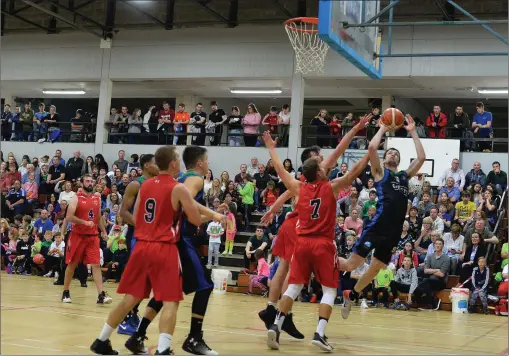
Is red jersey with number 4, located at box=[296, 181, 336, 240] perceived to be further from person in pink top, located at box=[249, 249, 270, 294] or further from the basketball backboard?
person in pink top, located at box=[249, 249, 270, 294]

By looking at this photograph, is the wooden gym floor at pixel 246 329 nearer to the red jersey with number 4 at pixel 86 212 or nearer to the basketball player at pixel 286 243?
the basketball player at pixel 286 243

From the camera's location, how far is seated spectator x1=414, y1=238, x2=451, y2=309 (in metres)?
15.4

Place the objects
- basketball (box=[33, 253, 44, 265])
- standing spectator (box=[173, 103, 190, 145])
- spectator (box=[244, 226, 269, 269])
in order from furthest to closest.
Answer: standing spectator (box=[173, 103, 190, 145])
basketball (box=[33, 253, 44, 265])
spectator (box=[244, 226, 269, 269])

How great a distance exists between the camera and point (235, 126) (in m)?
24.0

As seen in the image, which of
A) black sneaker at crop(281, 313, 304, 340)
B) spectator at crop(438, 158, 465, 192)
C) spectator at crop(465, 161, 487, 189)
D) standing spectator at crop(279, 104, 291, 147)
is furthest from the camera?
standing spectator at crop(279, 104, 291, 147)

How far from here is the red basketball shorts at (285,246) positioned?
859 centimetres

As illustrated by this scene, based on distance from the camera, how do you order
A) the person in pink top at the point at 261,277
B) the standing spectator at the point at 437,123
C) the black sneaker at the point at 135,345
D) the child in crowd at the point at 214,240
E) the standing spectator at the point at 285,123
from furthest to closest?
the standing spectator at the point at 285,123 → the standing spectator at the point at 437,123 → the child in crowd at the point at 214,240 → the person in pink top at the point at 261,277 → the black sneaker at the point at 135,345

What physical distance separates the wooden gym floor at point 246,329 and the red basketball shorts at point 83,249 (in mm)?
721

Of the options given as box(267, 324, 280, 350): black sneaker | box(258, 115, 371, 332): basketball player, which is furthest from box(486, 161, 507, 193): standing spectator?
box(267, 324, 280, 350): black sneaker

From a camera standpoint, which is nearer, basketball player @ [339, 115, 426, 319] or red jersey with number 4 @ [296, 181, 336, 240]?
red jersey with number 4 @ [296, 181, 336, 240]

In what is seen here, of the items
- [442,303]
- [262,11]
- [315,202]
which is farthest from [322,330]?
[262,11]

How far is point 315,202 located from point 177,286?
2036mm

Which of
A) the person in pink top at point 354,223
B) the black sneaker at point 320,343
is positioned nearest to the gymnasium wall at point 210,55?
the person in pink top at point 354,223

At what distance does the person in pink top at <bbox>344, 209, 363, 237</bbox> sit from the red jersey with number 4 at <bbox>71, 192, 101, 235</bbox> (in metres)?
7.20
